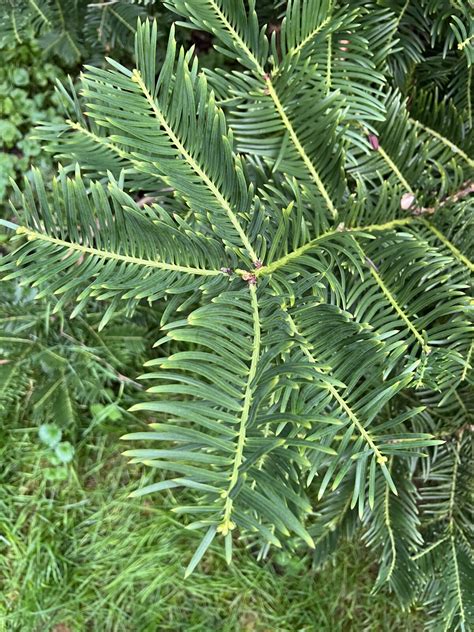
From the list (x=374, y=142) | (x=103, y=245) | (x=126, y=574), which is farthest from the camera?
(x=126, y=574)

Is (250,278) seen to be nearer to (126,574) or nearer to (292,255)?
(292,255)

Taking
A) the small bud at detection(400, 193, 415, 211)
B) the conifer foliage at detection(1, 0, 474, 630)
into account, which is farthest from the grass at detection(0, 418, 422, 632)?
the small bud at detection(400, 193, 415, 211)

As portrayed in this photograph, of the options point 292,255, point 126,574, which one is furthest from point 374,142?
point 126,574

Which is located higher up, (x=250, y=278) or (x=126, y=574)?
(x=250, y=278)

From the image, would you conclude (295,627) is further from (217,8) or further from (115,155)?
(217,8)

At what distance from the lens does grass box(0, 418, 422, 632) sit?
1217mm

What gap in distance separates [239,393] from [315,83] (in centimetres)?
47

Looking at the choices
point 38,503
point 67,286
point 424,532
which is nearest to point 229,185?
point 67,286

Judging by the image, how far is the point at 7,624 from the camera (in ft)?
4.01

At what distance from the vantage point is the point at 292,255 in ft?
1.95

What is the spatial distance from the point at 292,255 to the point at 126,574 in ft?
3.23

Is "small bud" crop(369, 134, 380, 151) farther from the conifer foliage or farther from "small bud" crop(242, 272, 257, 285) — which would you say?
"small bud" crop(242, 272, 257, 285)

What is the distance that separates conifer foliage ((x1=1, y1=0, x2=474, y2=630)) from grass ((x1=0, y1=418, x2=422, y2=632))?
0.29 m

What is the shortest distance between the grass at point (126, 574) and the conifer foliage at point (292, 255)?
29cm
